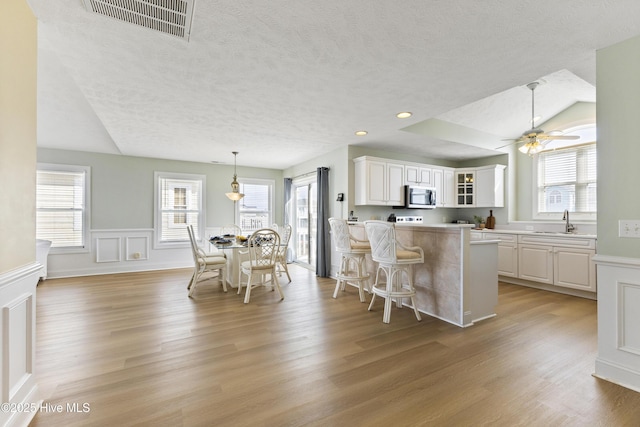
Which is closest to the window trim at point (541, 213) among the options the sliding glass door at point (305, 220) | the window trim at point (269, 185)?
the sliding glass door at point (305, 220)

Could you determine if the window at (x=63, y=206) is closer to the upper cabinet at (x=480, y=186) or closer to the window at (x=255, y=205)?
the window at (x=255, y=205)

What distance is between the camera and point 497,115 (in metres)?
4.76

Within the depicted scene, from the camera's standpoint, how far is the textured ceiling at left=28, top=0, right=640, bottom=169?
171cm

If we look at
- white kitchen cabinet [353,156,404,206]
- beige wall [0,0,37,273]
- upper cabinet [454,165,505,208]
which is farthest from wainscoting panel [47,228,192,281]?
upper cabinet [454,165,505,208]

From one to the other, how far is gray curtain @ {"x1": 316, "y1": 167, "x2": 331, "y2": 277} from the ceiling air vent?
12.2 ft

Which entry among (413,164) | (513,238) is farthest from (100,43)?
(513,238)

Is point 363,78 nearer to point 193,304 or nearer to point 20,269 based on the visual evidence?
point 20,269

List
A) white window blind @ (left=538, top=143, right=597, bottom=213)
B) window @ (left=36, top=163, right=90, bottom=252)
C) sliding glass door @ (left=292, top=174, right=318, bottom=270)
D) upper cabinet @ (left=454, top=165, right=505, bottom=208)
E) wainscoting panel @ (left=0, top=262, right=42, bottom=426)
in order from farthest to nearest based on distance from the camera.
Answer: sliding glass door @ (left=292, top=174, right=318, bottom=270) → upper cabinet @ (left=454, top=165, right=505, bottom=208) → window @ (left=36, top=163, right=90, bottom=252) → white window blind @ (left=538, top=143, right=597, bottom=213) → wainscoting panel @ (left=0, top=262, right=42, bottom=426)

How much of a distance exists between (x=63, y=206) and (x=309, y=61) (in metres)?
5.93

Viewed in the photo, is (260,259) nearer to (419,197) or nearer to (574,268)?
(419,197)

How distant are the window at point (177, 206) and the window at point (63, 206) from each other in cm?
126

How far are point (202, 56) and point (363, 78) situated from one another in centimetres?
136

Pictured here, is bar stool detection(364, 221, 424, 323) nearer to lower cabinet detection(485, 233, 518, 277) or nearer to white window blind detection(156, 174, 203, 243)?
lower cabinet detection(485, 233, 518, 277)

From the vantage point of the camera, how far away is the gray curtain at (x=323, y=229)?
5.28m
